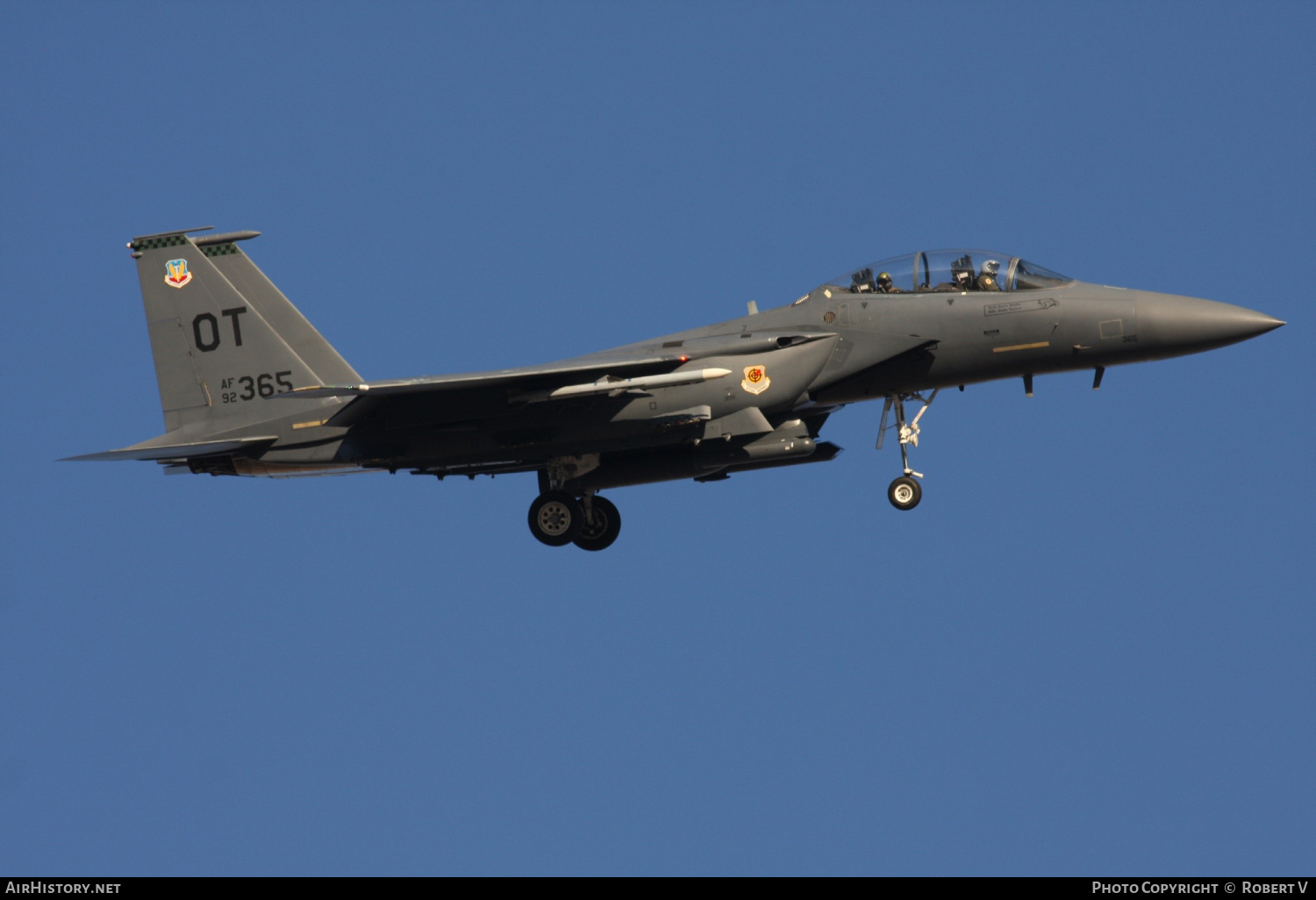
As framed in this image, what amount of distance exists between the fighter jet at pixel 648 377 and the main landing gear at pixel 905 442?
21 millimetres

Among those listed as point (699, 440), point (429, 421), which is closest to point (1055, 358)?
point (699, 440)

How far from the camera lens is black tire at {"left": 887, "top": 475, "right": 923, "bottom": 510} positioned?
19.8m

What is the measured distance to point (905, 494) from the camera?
19.8 metres

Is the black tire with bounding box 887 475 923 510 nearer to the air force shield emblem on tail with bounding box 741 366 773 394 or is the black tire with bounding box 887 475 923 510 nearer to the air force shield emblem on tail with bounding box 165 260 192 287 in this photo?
the air force shield emblem on tail with bounding box 741 366 773 394

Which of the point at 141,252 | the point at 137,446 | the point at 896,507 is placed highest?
the point at 141,252

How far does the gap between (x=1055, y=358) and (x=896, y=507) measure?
2682 mm

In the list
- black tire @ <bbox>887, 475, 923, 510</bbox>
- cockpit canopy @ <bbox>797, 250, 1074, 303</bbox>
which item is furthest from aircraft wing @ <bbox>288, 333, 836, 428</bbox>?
black tire @ <bbox>887, 475, 923, 510</bbox>

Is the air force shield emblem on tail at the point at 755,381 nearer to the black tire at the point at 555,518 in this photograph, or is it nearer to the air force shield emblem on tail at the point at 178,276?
the black tire at the point at 555,518

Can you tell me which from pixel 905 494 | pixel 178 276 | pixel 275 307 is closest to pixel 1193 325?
pixel 905 494

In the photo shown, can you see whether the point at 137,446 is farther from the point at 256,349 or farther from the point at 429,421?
the point at 429,421
